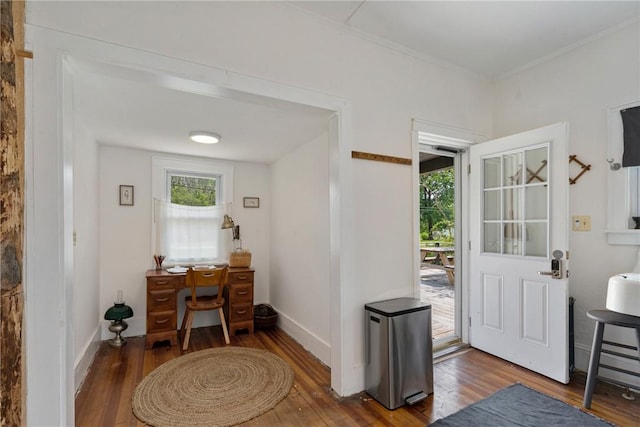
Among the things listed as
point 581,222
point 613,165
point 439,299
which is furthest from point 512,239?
point 439,299

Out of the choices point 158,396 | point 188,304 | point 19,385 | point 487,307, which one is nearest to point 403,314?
point 487,307

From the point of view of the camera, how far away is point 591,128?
2424mm

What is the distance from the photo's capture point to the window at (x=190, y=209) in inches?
146

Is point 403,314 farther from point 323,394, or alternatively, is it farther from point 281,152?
point 281,152

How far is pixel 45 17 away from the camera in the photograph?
4.63 ft

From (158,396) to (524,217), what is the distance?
10.6ft

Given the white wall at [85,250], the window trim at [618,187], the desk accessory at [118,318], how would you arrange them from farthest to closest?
the desk accessory at [118,318]
the white wall at [85,250]
the window trim at [618,187]

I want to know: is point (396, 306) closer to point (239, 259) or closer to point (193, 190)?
point (239, 259)

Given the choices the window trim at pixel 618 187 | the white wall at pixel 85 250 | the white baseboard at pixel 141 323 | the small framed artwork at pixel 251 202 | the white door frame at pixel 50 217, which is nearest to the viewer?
the white door frame at pixel 50 217

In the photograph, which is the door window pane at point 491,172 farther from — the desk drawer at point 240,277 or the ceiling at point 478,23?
the desk drawer at point 240,277

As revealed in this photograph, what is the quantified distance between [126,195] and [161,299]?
1282 mm

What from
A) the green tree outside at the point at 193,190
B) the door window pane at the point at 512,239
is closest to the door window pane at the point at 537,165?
the door window pane at the point at 512,239

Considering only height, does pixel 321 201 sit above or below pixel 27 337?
above

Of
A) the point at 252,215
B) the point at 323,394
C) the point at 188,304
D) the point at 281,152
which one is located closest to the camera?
the point at 323,394
